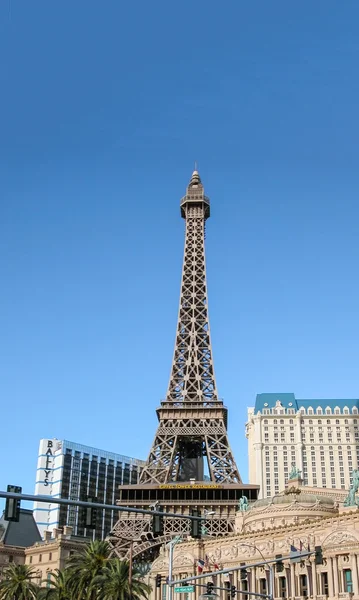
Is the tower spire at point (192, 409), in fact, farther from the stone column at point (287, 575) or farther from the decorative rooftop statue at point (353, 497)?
the stone column at point (287, 575)

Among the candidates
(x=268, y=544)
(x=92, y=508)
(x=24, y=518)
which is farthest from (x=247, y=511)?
(x=92, y=508)

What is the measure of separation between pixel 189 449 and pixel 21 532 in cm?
3655

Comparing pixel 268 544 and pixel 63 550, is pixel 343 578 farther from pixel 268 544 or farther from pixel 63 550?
pixel 63 550

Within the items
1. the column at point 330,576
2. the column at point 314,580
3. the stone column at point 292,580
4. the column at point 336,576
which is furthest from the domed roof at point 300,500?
the column at point 336,576

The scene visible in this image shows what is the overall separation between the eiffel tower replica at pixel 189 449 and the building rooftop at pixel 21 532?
2426 centimetres

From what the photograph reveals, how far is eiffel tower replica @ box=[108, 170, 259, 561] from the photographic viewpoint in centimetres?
11369

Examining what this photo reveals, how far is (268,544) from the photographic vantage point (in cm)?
7575

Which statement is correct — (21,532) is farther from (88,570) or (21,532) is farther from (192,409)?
(88,570)

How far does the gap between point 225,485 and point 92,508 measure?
88520 mm

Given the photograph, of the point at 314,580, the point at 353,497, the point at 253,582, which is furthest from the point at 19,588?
the point at 353,497

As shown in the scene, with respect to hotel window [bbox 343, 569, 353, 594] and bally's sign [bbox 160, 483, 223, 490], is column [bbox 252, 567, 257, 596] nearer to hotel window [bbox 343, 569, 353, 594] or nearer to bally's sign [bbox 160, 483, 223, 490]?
hotel window [bbox 343, 569, 353, 594]

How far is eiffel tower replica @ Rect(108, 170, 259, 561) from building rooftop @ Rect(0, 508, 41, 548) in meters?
24.3

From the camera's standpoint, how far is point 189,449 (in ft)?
461

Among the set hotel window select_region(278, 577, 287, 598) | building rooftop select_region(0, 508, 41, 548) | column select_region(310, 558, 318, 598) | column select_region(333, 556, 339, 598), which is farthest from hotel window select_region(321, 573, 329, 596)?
building rooftop select_region(0, 508, 41, 548)
